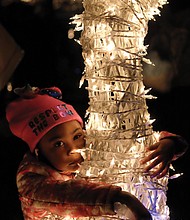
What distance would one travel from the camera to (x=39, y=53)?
2203 millimetres

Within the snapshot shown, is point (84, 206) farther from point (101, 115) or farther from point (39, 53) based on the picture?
point (39, 53)

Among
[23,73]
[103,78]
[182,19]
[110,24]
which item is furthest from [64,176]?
[182,19]

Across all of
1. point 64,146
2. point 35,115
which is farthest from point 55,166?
point 35,115

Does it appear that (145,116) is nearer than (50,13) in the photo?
Yes

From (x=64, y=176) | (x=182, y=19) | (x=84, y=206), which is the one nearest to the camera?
(x=84, y=206)

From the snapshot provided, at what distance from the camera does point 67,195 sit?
120 centimetres

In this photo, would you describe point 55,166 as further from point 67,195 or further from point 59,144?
point 67,195

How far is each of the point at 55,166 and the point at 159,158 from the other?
0.37 metres

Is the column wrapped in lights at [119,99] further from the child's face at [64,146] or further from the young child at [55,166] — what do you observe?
the child's face at [64,146]

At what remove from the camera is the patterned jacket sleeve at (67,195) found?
45.0 inches

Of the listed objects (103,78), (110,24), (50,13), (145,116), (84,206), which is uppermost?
(50,13)

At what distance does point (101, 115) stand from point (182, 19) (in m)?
1.08

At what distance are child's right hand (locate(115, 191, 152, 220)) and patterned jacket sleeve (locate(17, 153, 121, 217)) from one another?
0.05 ft

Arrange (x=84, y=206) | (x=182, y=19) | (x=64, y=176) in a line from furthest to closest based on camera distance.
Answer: (x=182, y=19) → (x=64, y=176) → (x=84, y=206)
